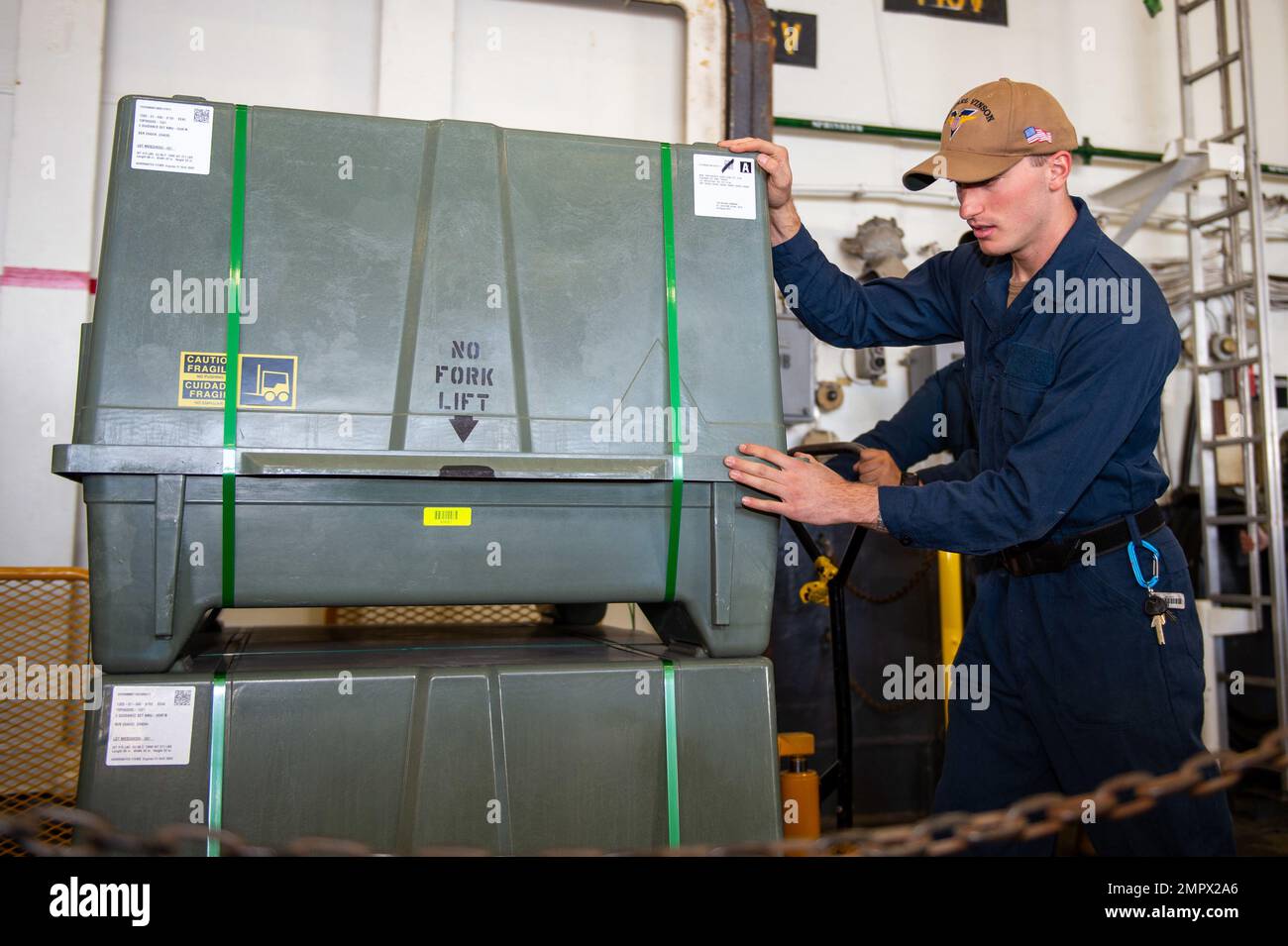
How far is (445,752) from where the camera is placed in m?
1.50

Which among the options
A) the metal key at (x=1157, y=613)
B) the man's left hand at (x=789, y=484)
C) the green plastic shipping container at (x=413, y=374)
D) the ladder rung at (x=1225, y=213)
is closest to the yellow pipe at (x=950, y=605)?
the metal key at (x=1157, y=613)

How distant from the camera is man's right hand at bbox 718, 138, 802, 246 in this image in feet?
5.75

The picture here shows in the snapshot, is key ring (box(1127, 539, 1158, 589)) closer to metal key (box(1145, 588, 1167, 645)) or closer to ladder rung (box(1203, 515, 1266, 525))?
metal key (box(1145, 588, 1167, 645))

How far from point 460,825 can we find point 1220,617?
12.9ft

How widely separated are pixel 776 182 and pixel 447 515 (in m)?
0.88

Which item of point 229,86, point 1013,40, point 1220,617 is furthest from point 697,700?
point 1013,40

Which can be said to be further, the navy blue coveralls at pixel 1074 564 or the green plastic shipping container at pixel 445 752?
the navy blue coveralls at pixel 1074 564

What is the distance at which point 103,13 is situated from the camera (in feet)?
11.5

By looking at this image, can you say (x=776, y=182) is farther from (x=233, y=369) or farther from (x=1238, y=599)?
(x=1238, y=599)

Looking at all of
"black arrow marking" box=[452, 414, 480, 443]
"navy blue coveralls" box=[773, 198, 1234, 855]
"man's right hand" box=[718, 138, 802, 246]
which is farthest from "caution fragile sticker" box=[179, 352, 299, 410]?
"navy blue coveralls" box=[773, 198, 1234, 855]

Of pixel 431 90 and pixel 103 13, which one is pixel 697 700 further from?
pixel 103 13

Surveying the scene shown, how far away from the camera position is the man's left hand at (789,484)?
162 cm

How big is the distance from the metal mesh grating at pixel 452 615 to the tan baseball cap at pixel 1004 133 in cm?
148

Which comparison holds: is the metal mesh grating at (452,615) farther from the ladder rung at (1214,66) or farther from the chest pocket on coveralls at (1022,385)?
the ladder rung at (1214,66)
